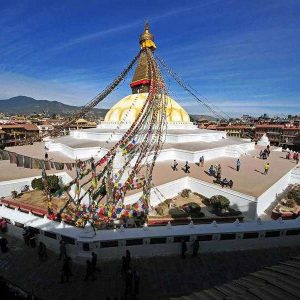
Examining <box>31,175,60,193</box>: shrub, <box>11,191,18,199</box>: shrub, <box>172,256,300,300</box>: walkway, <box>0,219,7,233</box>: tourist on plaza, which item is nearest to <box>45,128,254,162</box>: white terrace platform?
<box>31,175,60,193</box>: shrub

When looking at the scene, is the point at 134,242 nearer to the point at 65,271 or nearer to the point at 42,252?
the point at 65,271

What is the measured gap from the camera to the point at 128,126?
24875mm

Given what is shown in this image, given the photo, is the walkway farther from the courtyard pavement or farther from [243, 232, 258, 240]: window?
[243, 232, 258, 240]: window

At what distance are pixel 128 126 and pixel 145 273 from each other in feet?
58.9

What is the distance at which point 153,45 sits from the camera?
1091 inches

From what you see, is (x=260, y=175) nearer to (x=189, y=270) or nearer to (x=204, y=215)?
(x=204, y=215)

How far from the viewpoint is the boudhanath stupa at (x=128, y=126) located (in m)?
19.6

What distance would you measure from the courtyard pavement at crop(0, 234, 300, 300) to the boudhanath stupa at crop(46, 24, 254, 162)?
32.8 feet

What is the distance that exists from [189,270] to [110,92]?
51.4 feet

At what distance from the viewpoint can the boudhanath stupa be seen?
19562mm

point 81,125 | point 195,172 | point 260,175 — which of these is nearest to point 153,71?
point 195,172

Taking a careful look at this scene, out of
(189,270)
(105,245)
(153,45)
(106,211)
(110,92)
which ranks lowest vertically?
(189,270)

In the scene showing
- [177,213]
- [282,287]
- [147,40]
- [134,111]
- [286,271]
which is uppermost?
[147,40]

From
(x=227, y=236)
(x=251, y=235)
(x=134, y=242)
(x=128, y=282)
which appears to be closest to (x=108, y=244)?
(x=134, y=242)
